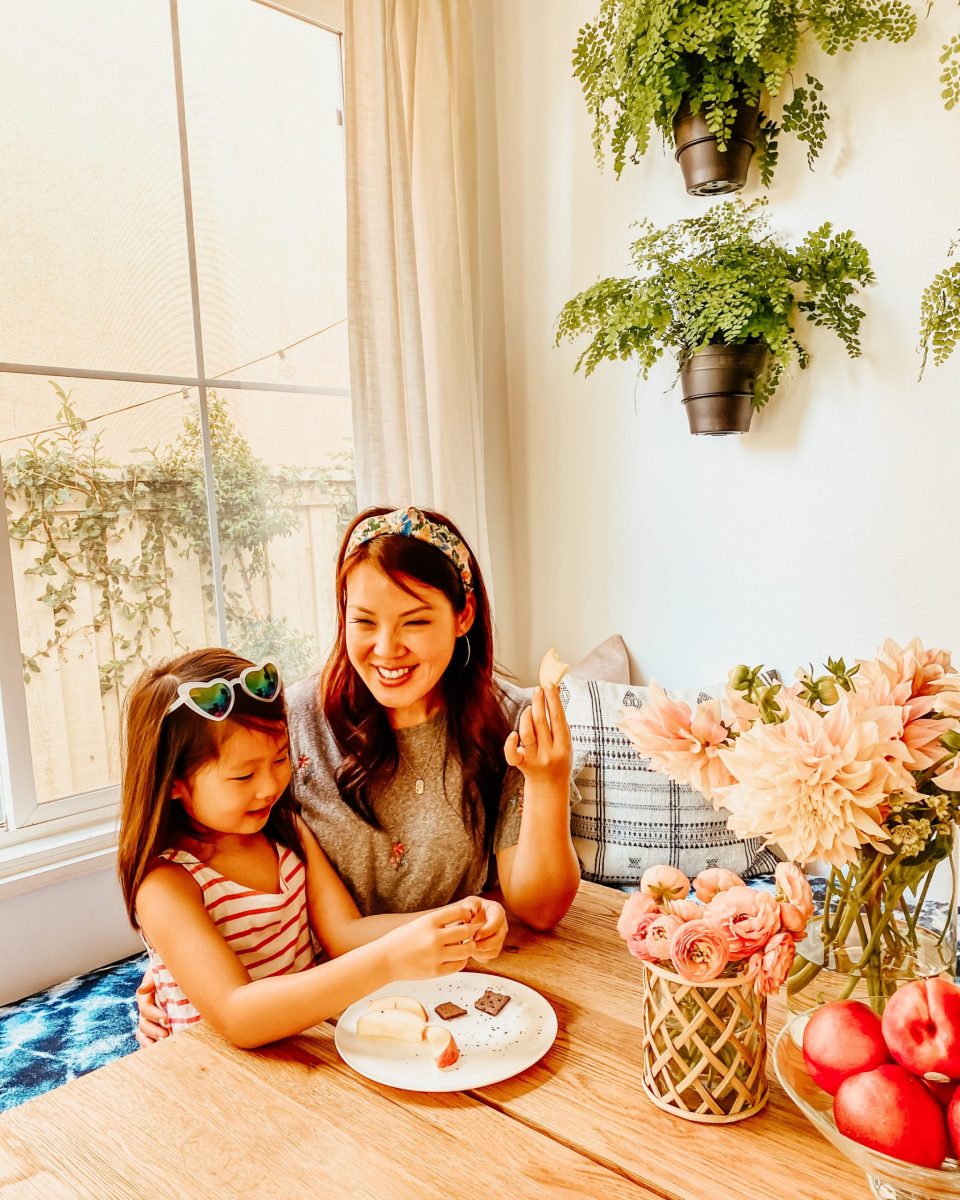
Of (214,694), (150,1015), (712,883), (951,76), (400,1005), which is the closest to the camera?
(712,883)

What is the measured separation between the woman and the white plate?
0.22 meters

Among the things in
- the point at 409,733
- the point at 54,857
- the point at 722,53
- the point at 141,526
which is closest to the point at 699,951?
the point at 409,733

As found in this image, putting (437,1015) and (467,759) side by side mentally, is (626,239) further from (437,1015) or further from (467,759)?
(437,1015)

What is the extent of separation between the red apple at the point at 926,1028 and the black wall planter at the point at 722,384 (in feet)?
5.07

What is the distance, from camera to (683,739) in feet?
2.56

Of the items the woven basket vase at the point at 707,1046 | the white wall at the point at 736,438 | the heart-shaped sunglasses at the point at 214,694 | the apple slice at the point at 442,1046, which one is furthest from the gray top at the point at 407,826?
the white wall at the point at 736,438

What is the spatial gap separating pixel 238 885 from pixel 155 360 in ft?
4.36

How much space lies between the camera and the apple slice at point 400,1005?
0.94m

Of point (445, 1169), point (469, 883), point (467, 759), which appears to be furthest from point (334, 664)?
point (445, 1169)

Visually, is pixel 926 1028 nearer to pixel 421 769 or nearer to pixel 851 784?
pixel 851 784

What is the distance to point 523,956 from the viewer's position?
3.62 feet

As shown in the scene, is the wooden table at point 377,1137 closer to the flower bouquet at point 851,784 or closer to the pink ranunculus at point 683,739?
the flower bouquet at point 851,784

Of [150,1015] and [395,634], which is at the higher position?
[395,634]

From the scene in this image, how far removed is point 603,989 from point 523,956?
0.12 metres
